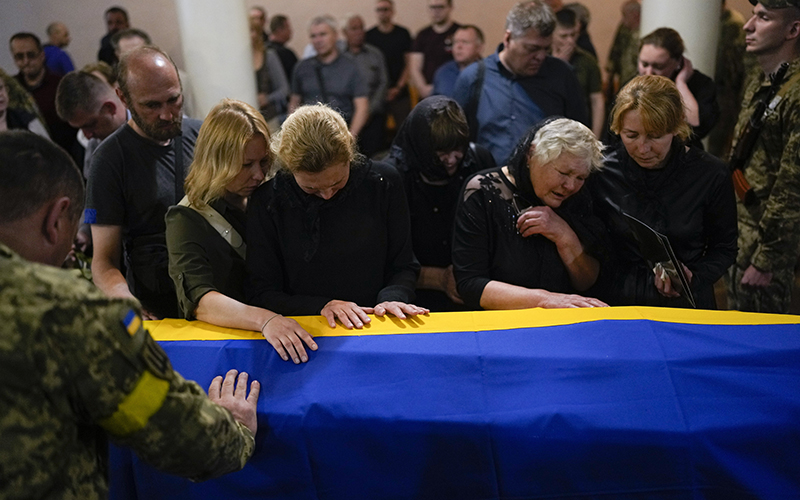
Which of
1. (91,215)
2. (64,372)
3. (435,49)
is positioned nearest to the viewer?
(64,372)

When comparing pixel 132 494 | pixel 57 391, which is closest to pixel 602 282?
pixel 132 494

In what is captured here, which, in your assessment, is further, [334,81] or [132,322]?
[334,81]

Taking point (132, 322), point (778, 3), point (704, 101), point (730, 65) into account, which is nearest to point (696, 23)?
point (704, 101)

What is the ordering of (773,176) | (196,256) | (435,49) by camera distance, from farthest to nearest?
1. (435,49)
2. (773,176)
3. (196,256)

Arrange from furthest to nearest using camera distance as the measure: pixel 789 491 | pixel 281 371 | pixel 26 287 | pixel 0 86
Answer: pixel 0 86, pixel 281 371, pixel 789 491, pixel 26 287

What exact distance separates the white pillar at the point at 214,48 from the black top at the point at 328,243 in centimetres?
221

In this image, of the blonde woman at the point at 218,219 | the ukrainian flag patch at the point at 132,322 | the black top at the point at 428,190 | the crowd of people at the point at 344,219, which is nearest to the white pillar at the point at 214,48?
the crowd of people at the point at 344,219

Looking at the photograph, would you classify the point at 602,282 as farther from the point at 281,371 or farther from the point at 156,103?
the point at 156,103

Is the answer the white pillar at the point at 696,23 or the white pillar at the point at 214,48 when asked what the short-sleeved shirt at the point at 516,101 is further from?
the white pillar at the point at 214,48

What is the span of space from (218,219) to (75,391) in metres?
1.09

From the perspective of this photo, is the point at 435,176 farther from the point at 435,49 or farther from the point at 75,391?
the point at 435,49

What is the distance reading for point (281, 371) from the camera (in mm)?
1849

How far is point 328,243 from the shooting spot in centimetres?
221

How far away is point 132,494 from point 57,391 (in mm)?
796
